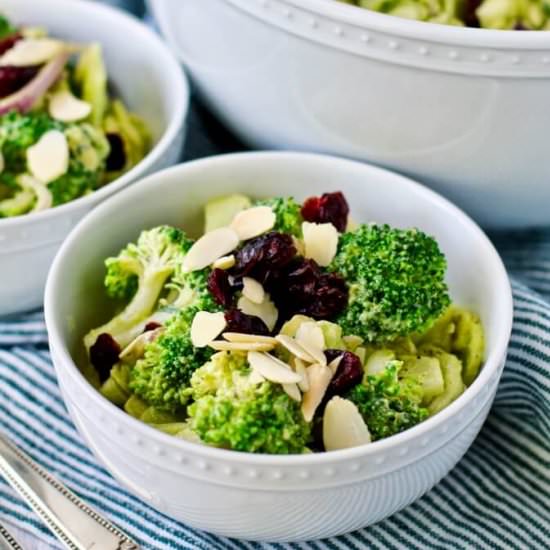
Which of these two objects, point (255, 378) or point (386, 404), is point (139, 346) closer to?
point (255, 378)

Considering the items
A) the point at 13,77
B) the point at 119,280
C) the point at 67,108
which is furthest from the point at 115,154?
the point at 119,280

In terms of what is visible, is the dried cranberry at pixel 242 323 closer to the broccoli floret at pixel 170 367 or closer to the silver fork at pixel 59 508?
the broccoli floret at pixel 170 367

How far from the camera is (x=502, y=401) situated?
4.78 feet

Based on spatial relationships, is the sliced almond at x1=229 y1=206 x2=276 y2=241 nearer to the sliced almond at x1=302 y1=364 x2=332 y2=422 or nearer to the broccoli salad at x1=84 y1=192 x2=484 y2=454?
the broccoli salad at x1=84 y1=192 x2=484 y2=454

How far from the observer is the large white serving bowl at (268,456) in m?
1.10

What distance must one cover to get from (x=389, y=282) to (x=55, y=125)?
25.4 inches

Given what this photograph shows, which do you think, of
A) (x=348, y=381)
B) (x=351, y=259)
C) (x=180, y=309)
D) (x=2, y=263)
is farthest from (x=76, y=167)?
(x=348, y=381)

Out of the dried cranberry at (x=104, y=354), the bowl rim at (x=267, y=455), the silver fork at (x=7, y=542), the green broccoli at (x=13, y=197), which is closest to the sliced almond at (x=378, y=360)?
the bowl rim at (x=267, y=455)

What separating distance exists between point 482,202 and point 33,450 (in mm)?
770

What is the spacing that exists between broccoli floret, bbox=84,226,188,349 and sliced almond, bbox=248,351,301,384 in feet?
0.78

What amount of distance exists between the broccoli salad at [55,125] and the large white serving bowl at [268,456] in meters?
0.14

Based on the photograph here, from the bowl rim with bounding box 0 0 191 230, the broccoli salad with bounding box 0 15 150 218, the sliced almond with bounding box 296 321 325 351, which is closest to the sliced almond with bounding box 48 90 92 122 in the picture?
the broccoli salad with bounding box 0 15 150 218

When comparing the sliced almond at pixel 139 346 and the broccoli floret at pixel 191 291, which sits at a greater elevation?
the broccoli floret at pixel 191 291

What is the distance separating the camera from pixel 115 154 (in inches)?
65.4
